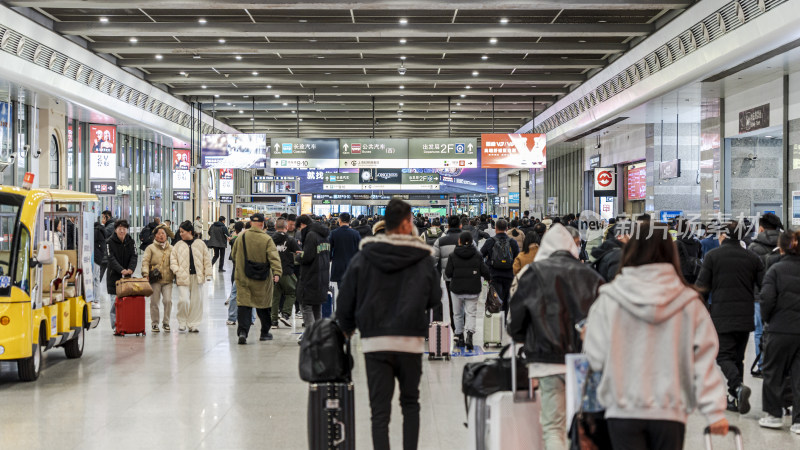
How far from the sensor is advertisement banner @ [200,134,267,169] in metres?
24.7

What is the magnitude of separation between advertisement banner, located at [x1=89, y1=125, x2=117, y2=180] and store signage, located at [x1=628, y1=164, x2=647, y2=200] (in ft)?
52.3

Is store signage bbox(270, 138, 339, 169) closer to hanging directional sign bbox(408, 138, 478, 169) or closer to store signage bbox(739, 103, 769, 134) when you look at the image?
hanging directional sign bbox(408, 138, 478, 169)

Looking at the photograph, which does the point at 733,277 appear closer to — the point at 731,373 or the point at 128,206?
the point at 731,373

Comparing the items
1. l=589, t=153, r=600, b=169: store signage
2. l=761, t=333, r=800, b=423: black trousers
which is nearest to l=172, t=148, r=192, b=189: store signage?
l=589, t=153, r=600, b=169: store signage

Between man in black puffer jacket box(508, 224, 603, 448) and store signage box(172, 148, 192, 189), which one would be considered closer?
man in black puffer jacket box(508, 224, 603, 448)

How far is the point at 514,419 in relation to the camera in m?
4.59

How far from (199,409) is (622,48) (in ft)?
48.1

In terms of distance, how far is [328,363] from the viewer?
4.94m

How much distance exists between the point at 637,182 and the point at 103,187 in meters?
16.7

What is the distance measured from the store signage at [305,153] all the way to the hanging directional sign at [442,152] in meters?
2.39

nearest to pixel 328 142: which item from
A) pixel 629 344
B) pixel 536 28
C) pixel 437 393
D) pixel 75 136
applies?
pixel 75 136

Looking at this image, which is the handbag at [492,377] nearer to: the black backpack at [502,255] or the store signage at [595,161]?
the black backpack at [502,255]

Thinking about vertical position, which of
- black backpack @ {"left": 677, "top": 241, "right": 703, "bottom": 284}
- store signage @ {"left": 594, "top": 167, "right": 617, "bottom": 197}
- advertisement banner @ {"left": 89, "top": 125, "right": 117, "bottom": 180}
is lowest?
black backpack @ {"left": 677, "top": 241, "right": 703, "bottom": 284}

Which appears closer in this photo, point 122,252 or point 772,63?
point 122,252
